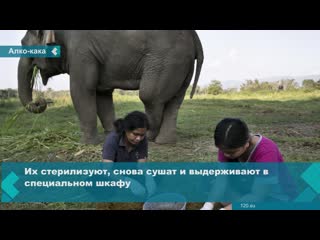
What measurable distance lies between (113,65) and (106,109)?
2.58ft

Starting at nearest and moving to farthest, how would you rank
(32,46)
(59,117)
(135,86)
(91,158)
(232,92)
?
(91,158), (32,46), (135,86), (59,117), (232,92)

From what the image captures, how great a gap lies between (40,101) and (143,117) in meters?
2.71

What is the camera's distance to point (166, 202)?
2.84 m

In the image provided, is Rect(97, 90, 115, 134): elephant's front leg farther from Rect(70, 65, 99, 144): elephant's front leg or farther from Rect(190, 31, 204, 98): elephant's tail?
Rect(190, 31, 204, 98): elephant's tail

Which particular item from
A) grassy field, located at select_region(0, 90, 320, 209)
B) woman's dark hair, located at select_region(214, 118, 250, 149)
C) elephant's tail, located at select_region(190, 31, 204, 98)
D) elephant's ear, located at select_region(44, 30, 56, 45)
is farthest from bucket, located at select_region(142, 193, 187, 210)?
elephant's tail, located at select_region(190, 31, 204, 98)

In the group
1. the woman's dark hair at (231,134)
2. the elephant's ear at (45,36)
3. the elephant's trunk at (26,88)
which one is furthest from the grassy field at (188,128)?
the elephant's ear at (45,36)

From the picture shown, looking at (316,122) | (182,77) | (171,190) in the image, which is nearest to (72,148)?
(182,77)

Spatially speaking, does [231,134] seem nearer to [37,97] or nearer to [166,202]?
[166,202]

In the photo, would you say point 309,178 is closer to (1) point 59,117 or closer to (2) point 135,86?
(2) point 135,86

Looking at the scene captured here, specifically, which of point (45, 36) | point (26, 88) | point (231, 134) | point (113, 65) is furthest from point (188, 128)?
point (231, 134)

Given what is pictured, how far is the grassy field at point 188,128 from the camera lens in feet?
15.5

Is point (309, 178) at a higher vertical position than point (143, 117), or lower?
lower

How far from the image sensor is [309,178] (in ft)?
10.8

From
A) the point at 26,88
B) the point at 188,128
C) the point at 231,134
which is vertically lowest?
the point at 231,134
